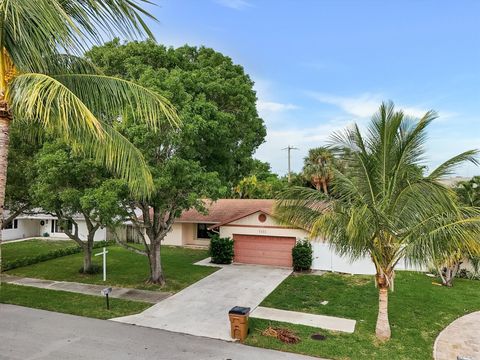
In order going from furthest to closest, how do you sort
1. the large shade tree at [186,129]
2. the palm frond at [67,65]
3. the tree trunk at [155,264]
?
the tree trunk at [155,264] < the large shade tree at [186,129] < the palm frond at [67,65]

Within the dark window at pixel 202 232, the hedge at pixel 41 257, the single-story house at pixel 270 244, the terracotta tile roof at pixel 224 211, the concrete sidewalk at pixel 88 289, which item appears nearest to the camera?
the concrete sidewalk at pixel 88 289

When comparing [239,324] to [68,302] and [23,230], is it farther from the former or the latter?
[23,230]

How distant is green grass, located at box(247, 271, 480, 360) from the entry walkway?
0.75 feet

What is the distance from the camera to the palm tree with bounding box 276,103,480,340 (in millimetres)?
8656

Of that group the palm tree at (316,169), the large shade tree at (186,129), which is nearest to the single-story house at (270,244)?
the large shade tree at (186,129)

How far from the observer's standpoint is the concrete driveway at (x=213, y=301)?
1172 centimetres

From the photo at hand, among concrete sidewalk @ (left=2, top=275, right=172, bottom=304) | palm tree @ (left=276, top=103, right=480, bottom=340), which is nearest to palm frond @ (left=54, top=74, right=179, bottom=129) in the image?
palm tree @ (left=276, top=103, right=480, bottom=340)

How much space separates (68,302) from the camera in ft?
45.4

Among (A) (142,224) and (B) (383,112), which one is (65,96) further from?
(A) (142,224)

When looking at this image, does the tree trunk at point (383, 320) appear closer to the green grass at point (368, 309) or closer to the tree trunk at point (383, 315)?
the tree trunk at point (383, 315)

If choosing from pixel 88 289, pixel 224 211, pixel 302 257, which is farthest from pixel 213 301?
pixel 224 211

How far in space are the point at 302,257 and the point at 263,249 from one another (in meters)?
2.56

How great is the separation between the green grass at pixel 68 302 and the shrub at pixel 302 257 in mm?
8407

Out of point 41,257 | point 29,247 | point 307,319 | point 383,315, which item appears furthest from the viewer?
point 29,247
